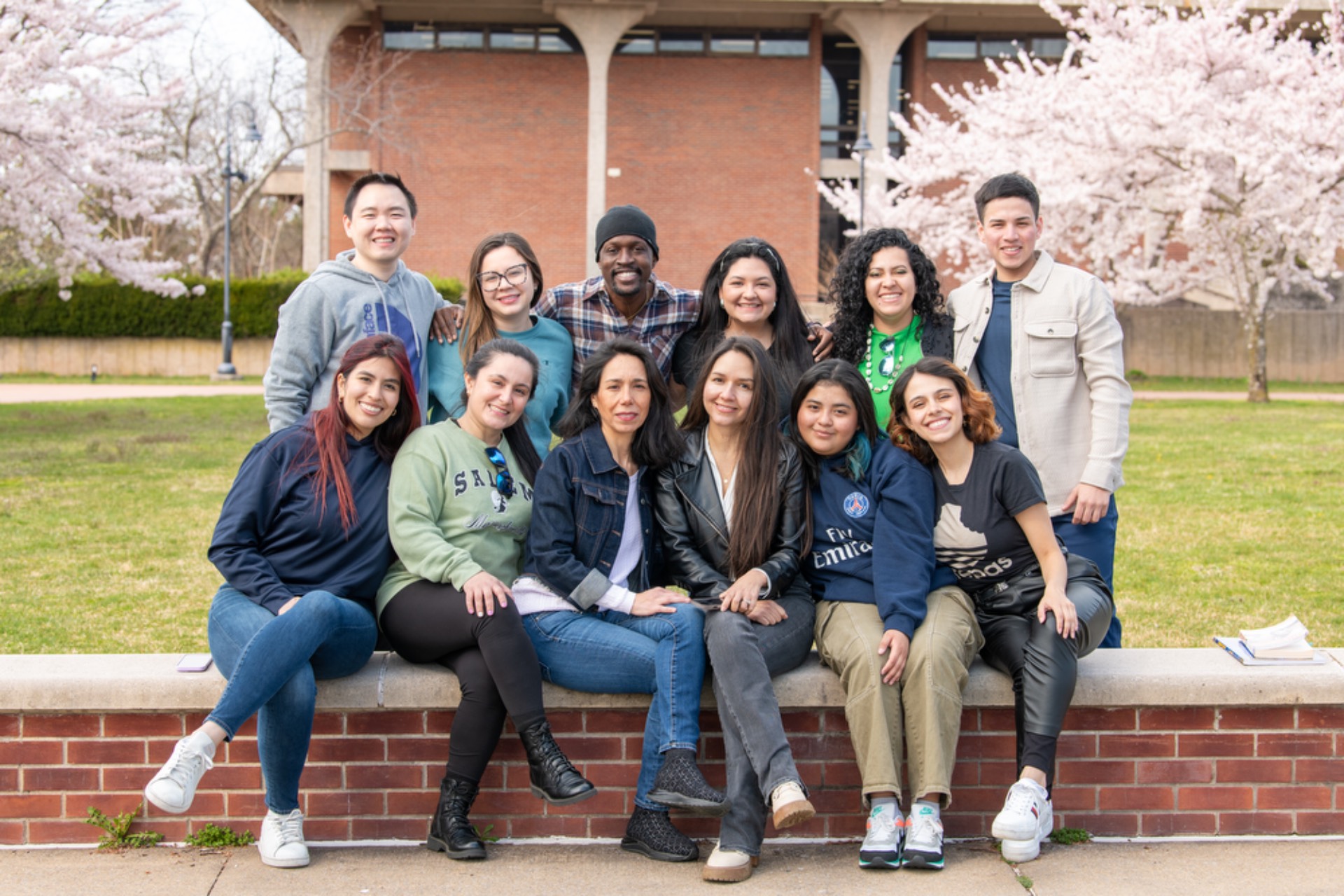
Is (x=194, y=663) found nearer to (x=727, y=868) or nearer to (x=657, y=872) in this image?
(x=657, y=872)

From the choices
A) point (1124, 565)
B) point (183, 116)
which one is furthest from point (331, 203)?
point (1124, 565)

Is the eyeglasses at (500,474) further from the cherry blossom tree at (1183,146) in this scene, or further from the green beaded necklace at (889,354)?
the cherry blossom tree at (1183,146)

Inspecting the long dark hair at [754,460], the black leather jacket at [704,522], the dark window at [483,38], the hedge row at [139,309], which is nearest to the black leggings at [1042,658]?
the black leather jacket at [704,522]

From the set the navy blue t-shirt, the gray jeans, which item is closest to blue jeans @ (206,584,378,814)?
the gray jeans

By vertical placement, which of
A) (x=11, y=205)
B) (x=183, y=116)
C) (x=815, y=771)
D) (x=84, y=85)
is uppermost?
(x=183, y=116)

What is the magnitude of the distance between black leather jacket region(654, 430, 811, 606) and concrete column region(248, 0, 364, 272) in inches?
1134

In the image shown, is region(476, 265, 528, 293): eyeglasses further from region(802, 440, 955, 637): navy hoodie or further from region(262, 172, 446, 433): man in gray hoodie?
region(802, 440, 955, 637): navy hoodie

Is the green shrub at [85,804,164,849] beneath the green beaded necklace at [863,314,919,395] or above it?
beneath

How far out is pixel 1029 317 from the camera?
421 cm

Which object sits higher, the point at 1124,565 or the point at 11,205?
the point at 11,205

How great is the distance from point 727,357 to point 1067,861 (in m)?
1.83

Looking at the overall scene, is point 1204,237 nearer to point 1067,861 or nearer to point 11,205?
point 11,205

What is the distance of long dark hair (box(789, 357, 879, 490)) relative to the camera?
396cm

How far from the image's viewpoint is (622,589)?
148 inches
